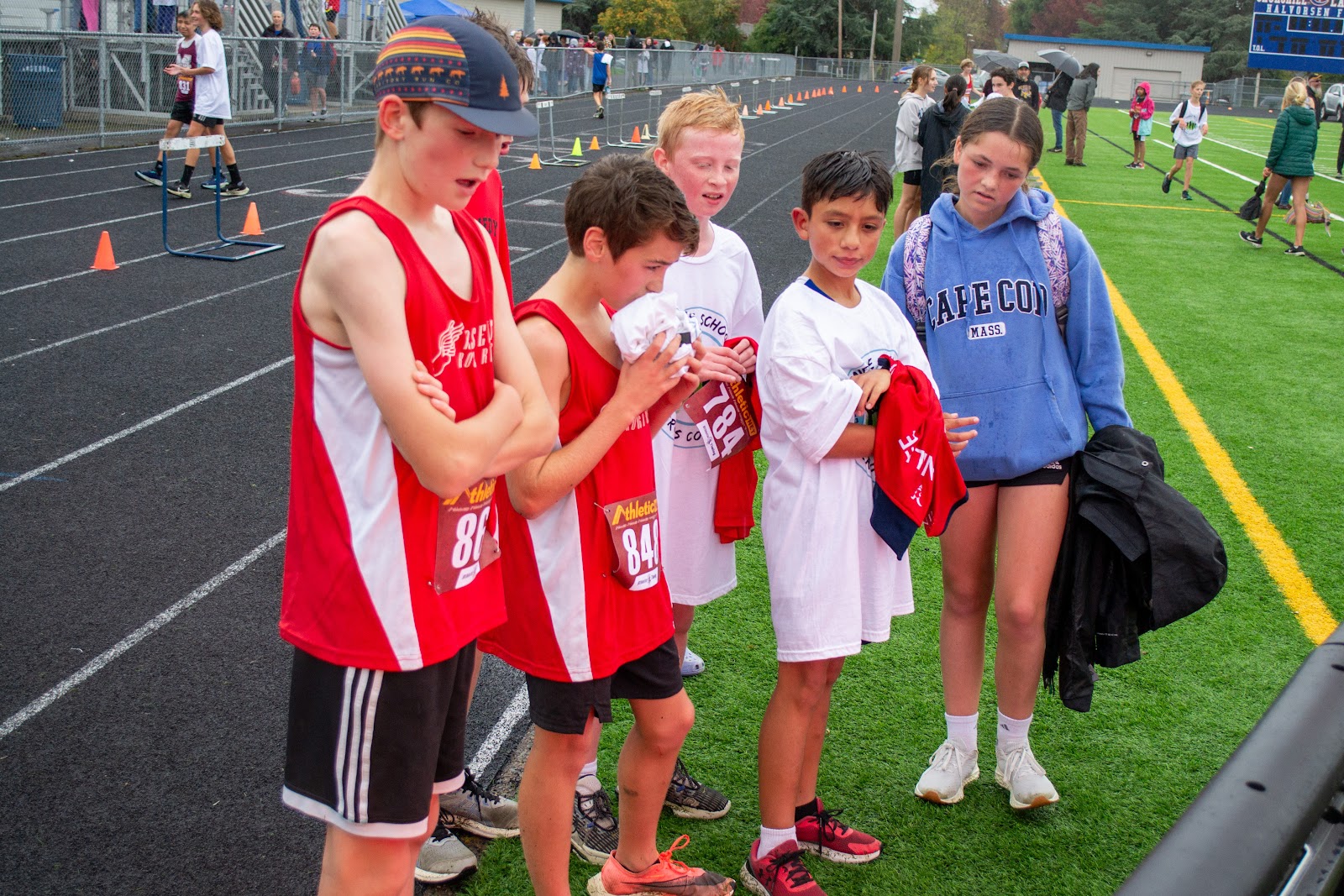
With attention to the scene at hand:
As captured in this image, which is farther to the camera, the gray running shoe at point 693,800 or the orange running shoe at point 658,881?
the gray running shoe at point 693,800

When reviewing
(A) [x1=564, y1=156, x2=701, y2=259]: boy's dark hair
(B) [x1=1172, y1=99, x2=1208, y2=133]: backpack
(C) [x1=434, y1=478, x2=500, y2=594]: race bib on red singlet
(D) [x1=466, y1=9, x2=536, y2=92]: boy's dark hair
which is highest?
(B) [x1=1172, y1=99, x2=1208, y2=133]: backpack

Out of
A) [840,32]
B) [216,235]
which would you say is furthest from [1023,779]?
[840,32]

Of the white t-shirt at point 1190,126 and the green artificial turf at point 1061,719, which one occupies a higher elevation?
the white t-shirt at point 1190,126

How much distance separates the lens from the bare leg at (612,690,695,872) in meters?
2.56

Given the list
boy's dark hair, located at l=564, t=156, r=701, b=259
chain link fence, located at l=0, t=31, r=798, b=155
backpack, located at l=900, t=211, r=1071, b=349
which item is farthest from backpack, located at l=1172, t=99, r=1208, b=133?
boy's dark hair, located at l=564, t=156, r=701, b=259

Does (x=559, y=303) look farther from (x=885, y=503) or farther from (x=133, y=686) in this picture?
(x=133, y=686)

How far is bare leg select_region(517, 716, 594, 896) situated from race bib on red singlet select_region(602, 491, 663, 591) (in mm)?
359

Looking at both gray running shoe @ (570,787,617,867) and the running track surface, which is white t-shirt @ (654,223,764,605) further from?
the running track surface

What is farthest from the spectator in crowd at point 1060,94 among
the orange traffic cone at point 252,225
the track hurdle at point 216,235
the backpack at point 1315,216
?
the track hurdle at point 216,235

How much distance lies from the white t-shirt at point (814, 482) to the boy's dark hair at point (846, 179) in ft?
0.76

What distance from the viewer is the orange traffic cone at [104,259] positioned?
9.76 m

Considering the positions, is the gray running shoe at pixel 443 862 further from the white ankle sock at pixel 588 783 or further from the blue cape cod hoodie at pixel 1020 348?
the blue cape cod hoodie at pixel 1020 348

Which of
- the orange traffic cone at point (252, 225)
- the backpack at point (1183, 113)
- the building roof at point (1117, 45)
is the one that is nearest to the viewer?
the orange traffic cone at point (252, 225)

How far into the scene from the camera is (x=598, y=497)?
239 centimetres
